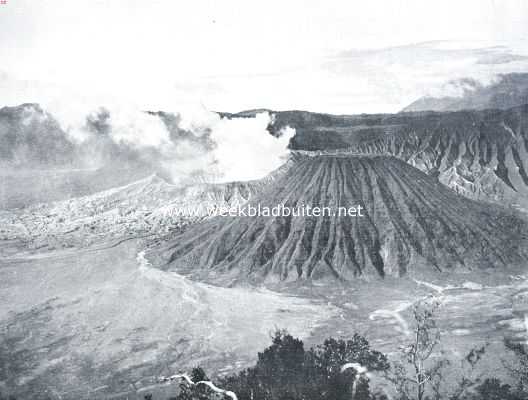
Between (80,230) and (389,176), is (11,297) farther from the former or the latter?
(389,176)

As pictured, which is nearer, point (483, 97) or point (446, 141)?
point (446, 141)

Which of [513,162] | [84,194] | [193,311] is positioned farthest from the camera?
[84,194]

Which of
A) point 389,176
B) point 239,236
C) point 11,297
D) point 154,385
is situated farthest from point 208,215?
point 154,385

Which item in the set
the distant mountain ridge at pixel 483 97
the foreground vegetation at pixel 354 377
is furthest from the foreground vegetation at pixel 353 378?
the distant mountain ridge at pixel 483 97

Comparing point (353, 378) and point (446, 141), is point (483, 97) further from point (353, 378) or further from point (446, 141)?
point (353, 378)

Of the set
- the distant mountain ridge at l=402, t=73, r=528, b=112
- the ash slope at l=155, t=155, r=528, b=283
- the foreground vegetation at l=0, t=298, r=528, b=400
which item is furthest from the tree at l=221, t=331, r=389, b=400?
the distant mountain ridge at l=402, t=73, r=528, b=112

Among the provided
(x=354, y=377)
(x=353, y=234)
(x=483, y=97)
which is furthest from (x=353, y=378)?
(x=483, y=97)

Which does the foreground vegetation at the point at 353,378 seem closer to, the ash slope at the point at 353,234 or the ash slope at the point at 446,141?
the ash slope at the point at 353,234

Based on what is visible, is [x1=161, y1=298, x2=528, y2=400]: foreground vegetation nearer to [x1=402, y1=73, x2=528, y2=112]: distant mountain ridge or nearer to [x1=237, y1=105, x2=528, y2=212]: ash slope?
[x1=237, y1=105, x2=528, y2=212]: ash slope
